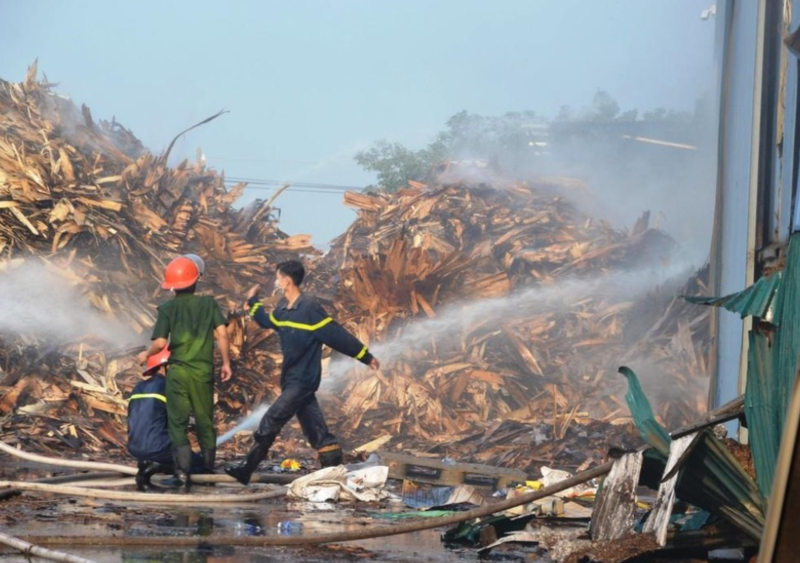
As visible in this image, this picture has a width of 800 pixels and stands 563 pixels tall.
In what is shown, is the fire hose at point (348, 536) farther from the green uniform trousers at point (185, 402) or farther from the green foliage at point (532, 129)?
the green foliage at point (532, 129)

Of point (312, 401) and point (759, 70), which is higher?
point (759, 70)

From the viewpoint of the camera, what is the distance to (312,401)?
10.2m

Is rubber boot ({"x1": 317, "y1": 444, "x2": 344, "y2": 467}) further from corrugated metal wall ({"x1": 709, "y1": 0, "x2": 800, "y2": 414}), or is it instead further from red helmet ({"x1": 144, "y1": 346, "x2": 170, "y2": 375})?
corrugated metal wall ({"x1": 709, "y1": 0, "x2": 800, "y2": 414})

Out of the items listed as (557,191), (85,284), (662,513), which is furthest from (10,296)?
(662,513)

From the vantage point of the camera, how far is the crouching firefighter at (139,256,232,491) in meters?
9.30

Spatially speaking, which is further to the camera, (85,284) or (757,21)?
(85,284)

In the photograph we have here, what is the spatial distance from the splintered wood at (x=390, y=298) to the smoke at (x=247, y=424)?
0.59ft

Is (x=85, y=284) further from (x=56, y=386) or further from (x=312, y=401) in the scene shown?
(x=312, y=401)

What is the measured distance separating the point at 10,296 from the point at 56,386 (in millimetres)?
1936

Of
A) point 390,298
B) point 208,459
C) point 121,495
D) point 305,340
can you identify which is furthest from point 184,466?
point 390,298

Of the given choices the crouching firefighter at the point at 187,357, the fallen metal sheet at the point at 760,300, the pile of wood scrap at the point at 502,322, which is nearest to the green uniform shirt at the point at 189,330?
the crouching firefighter at the point at 187,357

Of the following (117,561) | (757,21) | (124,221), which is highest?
(757,21)

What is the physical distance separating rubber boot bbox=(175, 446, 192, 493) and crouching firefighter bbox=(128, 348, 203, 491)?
11cm

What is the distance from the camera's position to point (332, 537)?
241 inches
